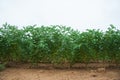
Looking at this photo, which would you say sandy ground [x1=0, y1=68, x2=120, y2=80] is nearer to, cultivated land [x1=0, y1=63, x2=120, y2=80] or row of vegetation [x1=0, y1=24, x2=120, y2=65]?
cultivated land [x1=0, y1=63, x2=120, y2=80]

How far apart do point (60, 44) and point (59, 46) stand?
0.08m

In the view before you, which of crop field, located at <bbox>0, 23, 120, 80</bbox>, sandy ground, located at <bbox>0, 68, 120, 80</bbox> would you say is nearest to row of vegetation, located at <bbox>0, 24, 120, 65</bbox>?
crop field, located at <bbox>0, 23, 120, 80</bbox>

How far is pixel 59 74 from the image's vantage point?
26.4 ft

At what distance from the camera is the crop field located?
28.7 ft

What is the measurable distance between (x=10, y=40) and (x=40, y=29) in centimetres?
110

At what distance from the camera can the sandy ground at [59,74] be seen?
298 inches

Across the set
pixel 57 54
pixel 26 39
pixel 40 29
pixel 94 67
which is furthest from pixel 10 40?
pixel 94 67

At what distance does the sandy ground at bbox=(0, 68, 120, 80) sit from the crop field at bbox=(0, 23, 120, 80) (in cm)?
17

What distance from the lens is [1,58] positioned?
30.7 ft

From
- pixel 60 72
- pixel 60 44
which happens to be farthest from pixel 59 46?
pixel 60 72

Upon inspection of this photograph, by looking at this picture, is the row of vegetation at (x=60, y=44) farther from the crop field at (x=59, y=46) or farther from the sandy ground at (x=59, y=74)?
the sandy ground at (x=59, y=74)

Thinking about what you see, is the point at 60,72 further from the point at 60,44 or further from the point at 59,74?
the point at 60,44

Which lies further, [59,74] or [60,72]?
[60,72]

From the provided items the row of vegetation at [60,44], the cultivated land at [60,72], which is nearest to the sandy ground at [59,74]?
the cultivated land at [60,72]
